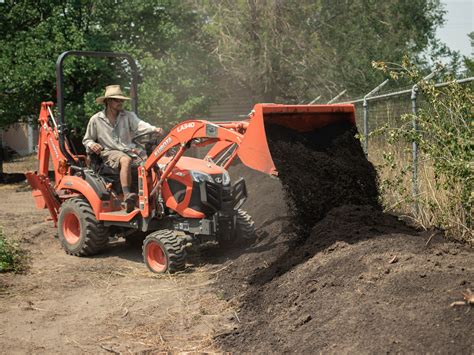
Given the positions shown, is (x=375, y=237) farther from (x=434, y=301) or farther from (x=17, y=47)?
(x=17, y=47)

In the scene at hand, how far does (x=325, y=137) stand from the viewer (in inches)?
290

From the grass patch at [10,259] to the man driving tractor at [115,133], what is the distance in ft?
4.94

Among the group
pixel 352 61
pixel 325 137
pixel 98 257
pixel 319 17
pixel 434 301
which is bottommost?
pixel 98 257

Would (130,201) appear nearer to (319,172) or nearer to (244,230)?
(244,230)

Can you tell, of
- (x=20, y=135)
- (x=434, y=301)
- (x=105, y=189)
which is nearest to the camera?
(x=434, y=301)

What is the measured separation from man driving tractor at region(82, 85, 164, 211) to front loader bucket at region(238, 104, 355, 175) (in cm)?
209

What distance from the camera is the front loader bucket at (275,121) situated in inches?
257

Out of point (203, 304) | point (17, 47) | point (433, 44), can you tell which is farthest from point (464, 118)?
point (433, 44)

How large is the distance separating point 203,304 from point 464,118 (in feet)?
9.58

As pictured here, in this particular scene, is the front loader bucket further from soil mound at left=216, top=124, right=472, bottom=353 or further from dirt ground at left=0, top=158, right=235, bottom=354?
dirt ground at left=0, top=158, right=235, bottom=354

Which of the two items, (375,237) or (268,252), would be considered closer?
(375,237)

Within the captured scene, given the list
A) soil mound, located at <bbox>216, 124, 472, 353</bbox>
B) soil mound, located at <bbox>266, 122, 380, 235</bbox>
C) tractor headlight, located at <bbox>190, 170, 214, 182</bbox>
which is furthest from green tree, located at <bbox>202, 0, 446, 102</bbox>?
soil mound, located at <bbox>266, 122, 380, 235</bbox>

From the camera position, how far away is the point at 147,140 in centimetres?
888

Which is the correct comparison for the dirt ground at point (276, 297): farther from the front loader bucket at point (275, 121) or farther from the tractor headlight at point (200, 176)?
the tractor headlight at point (200, 176)
